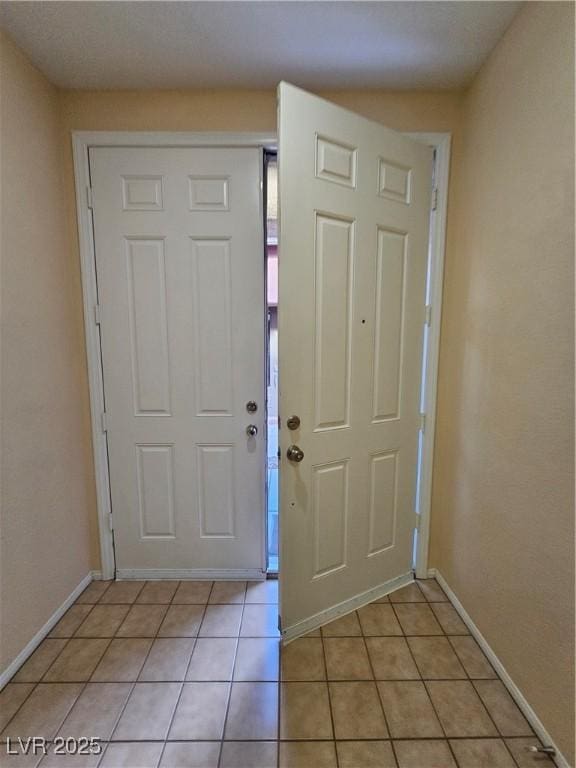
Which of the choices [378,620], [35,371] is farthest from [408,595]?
[35,371]

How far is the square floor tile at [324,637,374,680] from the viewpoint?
138 centimetres

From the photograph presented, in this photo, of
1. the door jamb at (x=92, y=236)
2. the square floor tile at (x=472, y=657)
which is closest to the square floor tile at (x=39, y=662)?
the door jamb at (x=92, y=236)

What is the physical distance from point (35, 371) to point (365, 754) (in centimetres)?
184

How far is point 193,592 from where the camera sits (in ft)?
6.02

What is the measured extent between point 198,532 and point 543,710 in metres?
1.55

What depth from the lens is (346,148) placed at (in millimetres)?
1413

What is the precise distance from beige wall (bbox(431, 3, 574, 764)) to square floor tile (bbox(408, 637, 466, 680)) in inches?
6.8

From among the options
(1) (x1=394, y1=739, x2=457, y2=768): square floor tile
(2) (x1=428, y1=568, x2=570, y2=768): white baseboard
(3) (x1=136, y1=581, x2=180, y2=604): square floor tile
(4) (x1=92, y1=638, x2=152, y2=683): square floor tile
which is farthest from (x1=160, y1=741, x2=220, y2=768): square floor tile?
(2) (x1=428, y1=568, x2=570, y2=768): white baseboard

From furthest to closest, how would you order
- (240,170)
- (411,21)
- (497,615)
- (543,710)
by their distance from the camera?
(240,170) < (497,615) < (411,21) < (543,710)

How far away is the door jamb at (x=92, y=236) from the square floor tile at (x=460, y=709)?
1667 millimetres

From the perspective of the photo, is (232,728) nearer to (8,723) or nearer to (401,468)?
(8,723)

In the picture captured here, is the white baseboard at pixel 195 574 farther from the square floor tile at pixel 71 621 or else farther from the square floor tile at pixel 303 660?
the square floor tile at pixel 303 660

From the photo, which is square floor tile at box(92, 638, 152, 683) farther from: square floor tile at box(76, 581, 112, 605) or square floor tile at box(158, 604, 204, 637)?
square floor tile at box(76, 581, 112, 605)

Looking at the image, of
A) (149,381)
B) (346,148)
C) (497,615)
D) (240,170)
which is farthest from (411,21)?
(497,615)
